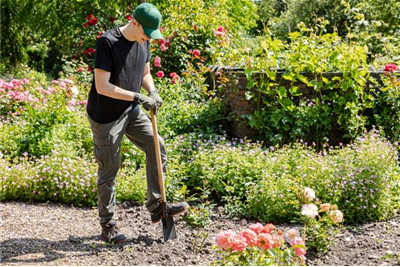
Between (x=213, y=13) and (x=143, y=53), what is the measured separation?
5.13m

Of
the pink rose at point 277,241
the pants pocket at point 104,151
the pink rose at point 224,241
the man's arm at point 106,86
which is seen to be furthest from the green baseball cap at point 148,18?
the pink rose at point 277,241

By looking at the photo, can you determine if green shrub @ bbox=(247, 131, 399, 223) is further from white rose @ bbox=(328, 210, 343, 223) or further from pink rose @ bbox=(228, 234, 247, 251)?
pink rose @ bbox=(228, 234, 247, 251)

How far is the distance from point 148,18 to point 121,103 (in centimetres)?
63

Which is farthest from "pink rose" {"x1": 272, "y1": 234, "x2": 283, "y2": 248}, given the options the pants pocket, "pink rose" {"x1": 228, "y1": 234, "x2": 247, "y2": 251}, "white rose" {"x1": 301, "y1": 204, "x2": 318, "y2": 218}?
the pants pocket

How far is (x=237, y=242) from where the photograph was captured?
8.45ft

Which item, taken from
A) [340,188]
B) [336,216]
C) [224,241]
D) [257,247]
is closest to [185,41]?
[340,188]

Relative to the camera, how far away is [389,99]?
5633 millimetres

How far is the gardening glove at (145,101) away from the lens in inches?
132

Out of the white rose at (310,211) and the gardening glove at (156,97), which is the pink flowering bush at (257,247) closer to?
the white rose at (310,211)

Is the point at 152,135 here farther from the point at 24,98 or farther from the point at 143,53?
the point at 24,98

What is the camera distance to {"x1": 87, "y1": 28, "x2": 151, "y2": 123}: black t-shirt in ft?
10.6

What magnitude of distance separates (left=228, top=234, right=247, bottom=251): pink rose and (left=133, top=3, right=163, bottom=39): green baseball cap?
136cm

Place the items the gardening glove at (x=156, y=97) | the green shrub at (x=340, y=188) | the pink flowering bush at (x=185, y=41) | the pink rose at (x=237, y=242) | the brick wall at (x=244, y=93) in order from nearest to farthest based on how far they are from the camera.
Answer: the pink rose at (x=237, y=242) → the gardening glove at (x=156, y=97) → the green shrub at (x=340, y=188) → the brick wall at (x=244, y=93) → the pink flowering bush at (x=185, y=41)

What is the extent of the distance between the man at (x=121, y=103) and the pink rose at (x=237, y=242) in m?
1.11
